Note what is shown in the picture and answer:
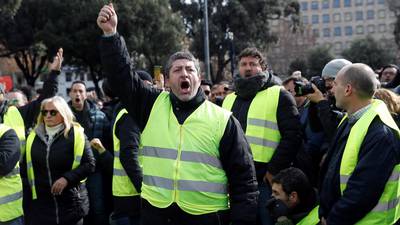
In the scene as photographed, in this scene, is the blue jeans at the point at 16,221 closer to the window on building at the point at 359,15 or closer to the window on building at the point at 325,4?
the window on building at the point at 359,15

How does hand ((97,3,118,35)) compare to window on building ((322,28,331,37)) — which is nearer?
hand ((97,3,118,35))

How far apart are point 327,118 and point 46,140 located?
106 inches

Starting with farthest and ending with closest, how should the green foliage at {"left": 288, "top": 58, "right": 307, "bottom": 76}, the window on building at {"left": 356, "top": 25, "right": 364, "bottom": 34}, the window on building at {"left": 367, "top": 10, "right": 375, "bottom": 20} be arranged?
1. the window on building at {"left": 356, "top": 25, "right": 364, "bottom": 34}
2. the window on building at {"left": 367, "top": 10, "right": 375, "bottom": 20}
3. the green foliage at {"left": 288, "top": 58, "right": 307, "bottom": 76}

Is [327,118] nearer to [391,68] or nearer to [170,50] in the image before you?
[391,68]

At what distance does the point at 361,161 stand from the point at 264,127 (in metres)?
1.66

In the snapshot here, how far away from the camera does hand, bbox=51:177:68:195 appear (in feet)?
16.6

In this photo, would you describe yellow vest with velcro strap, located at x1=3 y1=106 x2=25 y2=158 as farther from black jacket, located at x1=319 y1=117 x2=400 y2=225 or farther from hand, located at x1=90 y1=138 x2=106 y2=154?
black jacket, located at x1=319 y1=117 x2=400 y2=225

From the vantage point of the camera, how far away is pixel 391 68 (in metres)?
7.68

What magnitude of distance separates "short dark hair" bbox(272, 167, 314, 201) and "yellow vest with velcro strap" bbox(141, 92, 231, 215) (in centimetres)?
105

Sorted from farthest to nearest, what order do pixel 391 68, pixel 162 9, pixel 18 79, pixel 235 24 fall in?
pixel 18 79 → pixel 235 24 → pixel 162 9 → pixel 391 68

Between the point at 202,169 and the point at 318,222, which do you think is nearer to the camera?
the point at 202,169

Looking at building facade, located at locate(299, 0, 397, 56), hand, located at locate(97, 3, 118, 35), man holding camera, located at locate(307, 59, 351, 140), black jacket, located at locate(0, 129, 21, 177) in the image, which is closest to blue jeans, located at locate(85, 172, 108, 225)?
black jacket, located at locate(0, 129, 21, 177)

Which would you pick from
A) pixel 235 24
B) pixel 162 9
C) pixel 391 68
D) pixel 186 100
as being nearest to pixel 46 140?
pixel 186 100

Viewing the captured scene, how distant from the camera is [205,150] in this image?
11.1 ft
